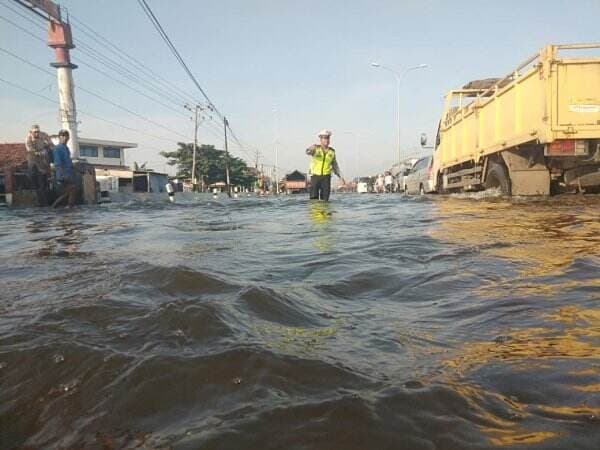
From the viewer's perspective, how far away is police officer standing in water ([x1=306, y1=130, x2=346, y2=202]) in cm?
1023

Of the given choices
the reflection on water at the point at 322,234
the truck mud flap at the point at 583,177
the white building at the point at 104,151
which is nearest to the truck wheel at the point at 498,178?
the truck mud flap at the point at 583,177

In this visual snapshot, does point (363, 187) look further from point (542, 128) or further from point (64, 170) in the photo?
point (542, 128)

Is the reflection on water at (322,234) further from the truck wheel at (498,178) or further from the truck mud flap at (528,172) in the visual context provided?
the truck wheel at (498,178)

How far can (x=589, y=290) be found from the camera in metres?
2.19

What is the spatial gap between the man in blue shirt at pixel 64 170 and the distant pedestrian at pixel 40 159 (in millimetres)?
666

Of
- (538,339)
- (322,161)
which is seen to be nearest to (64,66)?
(322,161)

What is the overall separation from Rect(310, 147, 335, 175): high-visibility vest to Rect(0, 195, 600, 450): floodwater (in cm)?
722

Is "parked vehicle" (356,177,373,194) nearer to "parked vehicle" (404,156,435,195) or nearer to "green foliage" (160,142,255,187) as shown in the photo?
"green foliage" (160,142,255,187)

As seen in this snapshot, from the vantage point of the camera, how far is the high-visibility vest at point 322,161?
1027cm

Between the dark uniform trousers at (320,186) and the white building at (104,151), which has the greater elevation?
the white building at (104,151)

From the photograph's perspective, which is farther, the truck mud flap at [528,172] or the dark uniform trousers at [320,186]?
the dark uniform trousers at [320,186]

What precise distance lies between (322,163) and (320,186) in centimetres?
71

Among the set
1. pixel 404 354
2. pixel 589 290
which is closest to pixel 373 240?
pixel 589 290

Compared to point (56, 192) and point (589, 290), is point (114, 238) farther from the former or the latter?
point (56, 192)
